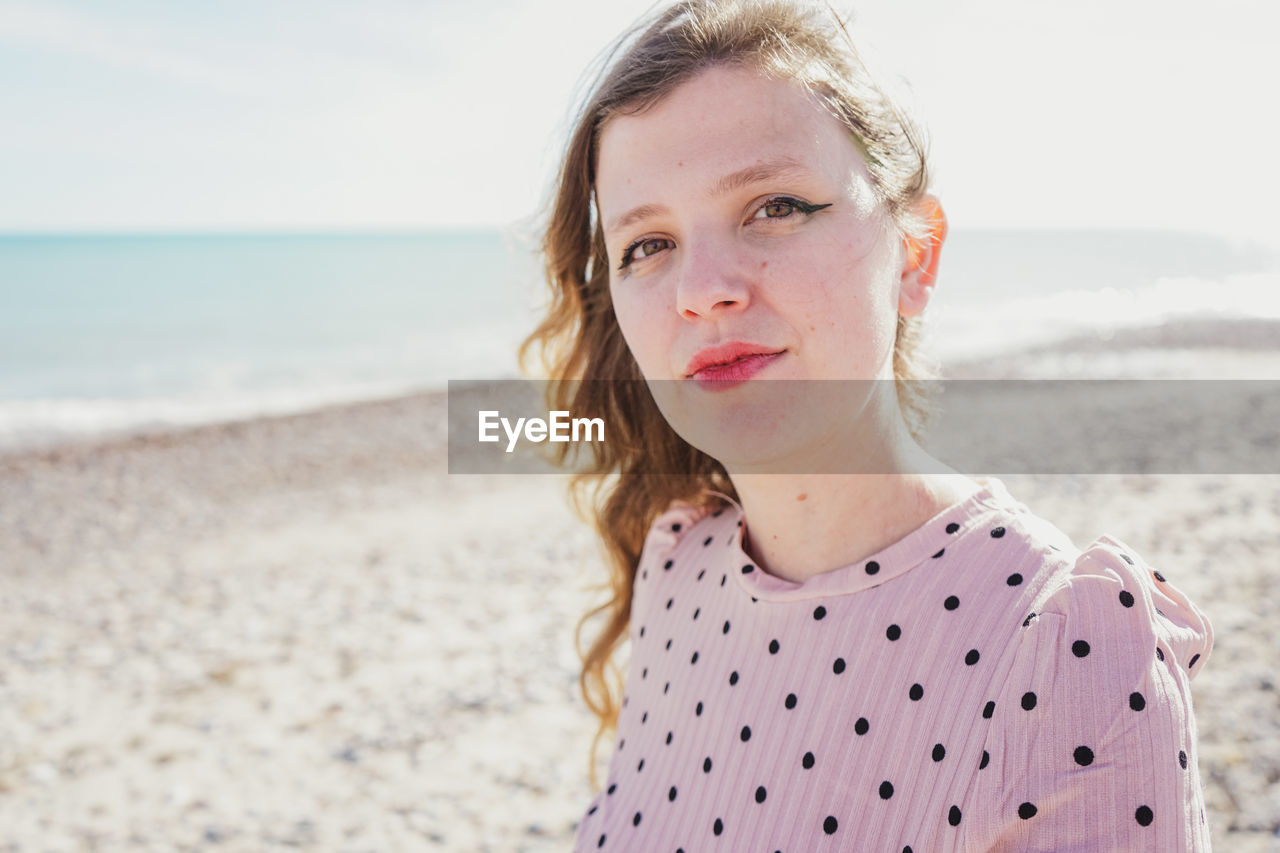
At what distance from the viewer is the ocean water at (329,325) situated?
1856 centimetres

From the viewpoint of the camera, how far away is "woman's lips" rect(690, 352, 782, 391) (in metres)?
1.64

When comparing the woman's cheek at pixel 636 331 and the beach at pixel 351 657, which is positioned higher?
the woman's cheek at pixel 636 331

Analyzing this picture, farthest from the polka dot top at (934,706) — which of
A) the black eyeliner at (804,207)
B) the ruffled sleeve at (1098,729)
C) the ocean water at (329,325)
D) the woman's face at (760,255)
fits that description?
the ocean water at (329,325)

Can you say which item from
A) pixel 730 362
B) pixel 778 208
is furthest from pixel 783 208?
pixel 730 362

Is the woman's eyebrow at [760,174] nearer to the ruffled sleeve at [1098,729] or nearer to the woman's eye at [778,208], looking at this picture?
the woman's eye at [778,208]

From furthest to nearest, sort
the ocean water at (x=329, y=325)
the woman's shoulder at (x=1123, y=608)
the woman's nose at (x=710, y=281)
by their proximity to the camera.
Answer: the ocean water at (x=329, y=325) → the woman's nose at (x=710, y=281) → the woman's shoulder at (x=1123, y=608)

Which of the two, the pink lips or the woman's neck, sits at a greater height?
the pink lips

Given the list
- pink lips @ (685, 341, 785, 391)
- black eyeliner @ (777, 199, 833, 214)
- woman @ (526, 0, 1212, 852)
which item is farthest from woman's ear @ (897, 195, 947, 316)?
pink lips @ (685, 341, 785, 391)

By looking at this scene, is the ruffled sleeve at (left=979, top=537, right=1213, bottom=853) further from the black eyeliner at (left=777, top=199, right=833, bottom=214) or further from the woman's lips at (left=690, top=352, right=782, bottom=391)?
the black eyeliner at (left=777, top=199, right=833, bottom=214)

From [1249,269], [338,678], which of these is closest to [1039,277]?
[1249,269]

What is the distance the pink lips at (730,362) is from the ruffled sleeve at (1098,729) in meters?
0.63

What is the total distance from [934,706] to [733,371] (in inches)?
27.3

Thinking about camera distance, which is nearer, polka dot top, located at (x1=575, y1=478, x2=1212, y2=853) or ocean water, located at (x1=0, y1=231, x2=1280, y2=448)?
polka dot top, located at (x1=575, y1=478, x2=1212, y2=853)

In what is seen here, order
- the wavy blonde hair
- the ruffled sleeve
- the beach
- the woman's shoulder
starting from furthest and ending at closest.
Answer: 1. the beach
2. the wavy blonde hair
3. the woman's shoulder
4. the ruffled sleeve
